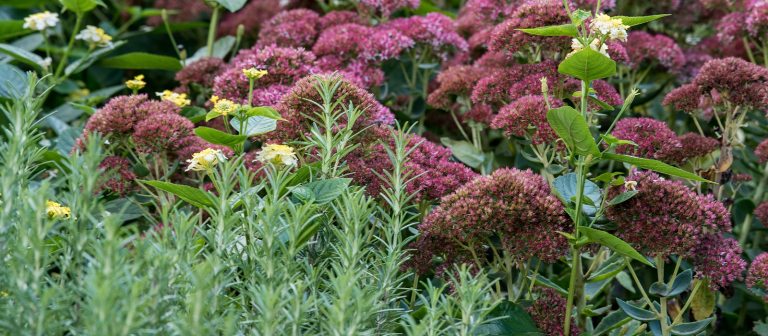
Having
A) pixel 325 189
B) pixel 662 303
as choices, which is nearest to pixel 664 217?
pixel 662 303

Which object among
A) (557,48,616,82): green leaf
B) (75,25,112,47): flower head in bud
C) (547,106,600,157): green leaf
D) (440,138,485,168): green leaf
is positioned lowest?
(440,138,485,168): green leaf

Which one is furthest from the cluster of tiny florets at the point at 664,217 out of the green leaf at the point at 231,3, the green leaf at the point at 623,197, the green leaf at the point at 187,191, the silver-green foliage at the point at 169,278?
the green leaf at the point at 231,3

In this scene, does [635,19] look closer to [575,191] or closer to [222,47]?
[575,191]

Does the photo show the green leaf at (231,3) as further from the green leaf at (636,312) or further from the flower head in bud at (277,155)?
the green leaf at (636,312)

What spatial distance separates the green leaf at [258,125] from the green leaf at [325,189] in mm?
232

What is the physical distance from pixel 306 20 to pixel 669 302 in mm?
1225

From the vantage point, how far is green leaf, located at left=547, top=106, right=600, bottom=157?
1.34 metres

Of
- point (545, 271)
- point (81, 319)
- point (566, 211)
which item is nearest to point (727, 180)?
point (545, 271)

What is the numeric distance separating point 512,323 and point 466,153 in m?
0.66

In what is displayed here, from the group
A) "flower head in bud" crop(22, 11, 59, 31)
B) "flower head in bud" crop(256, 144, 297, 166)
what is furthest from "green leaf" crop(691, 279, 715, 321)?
"flower head in bud" crop(22, 11, 59, 31)

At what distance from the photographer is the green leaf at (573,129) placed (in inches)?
52.8

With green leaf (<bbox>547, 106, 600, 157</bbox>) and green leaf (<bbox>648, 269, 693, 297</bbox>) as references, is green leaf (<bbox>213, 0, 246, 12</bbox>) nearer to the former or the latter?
green leaf (<bbox>547, 106, 600, 157</bbox>)

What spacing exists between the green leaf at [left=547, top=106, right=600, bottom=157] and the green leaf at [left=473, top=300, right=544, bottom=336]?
0.30m

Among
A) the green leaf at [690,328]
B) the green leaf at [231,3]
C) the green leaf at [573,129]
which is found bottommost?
the green leaf at [690,328]
